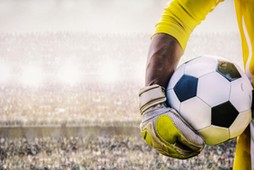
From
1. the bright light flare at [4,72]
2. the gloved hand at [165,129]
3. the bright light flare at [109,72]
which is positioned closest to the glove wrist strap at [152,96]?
the gloved hand at [165,129]

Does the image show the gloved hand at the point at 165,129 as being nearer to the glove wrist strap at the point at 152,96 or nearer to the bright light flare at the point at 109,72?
the glove wrist strap at the point at 152,96

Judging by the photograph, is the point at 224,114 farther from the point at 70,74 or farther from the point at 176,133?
the point at 70,74

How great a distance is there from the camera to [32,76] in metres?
28.8

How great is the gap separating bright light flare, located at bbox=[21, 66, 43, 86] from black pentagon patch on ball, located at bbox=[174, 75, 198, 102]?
26.7 meters

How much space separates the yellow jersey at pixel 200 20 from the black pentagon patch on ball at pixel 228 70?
51 mm

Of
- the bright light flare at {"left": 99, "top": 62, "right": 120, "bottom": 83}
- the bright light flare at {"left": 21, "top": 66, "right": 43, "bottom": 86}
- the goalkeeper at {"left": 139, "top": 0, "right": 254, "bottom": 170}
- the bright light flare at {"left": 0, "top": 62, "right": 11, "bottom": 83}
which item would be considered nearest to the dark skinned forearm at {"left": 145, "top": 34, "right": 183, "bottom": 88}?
the goalkeeper at {"left": 139, "top": 0, "right": 254, "bottom": 170}

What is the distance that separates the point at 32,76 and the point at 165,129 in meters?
28.1

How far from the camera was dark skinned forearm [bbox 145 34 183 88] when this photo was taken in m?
1.60

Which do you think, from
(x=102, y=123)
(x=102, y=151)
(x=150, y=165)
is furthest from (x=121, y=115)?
(x=150, y=165)

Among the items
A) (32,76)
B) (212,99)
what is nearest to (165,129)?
(212,99)

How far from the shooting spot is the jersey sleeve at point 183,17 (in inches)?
65.7

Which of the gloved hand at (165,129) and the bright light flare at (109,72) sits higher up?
the gloved hand at (165,129)

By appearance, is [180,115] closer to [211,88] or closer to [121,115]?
[211,88]

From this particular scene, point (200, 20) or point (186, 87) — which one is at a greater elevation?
point (200, 20)
